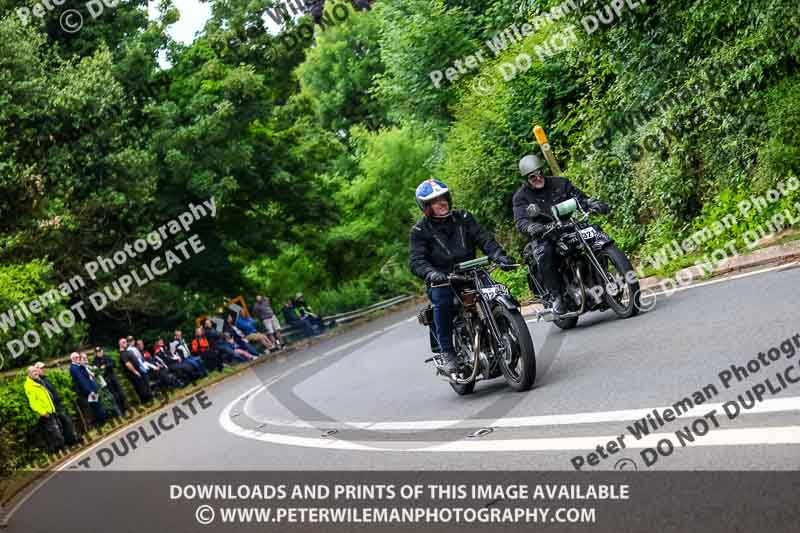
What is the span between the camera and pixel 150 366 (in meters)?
23.2

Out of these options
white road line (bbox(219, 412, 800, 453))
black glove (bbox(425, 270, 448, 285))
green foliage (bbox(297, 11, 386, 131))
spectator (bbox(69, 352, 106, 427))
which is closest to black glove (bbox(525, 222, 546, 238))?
black glove (bbox(425, 270, 448, 285))

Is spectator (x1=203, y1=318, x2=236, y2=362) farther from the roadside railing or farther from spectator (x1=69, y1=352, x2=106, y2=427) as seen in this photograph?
spectator (x1=69, y1=352, x2=106, y2=427)


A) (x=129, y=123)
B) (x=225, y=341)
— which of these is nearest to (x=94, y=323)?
(x=129, y=123)

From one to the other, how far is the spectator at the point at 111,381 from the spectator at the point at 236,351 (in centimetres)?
556

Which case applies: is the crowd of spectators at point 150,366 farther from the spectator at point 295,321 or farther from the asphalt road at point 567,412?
the asphalt road at point 567,412

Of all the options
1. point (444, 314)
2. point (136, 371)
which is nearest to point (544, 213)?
point (444, 314)

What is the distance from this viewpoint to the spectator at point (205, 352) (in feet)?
84.6

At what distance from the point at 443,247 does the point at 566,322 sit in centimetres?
307

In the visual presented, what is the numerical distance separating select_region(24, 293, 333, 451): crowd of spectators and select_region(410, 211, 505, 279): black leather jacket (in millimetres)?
9895

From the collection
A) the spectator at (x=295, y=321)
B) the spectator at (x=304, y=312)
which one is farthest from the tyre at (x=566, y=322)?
the spectator at (x=304, y=312)

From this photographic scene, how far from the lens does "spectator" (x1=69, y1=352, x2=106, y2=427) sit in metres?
19.2

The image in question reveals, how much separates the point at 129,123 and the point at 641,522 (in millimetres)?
31455

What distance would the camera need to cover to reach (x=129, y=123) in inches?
1341

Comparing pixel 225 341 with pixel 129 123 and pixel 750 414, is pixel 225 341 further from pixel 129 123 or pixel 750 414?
pixel 750 414
